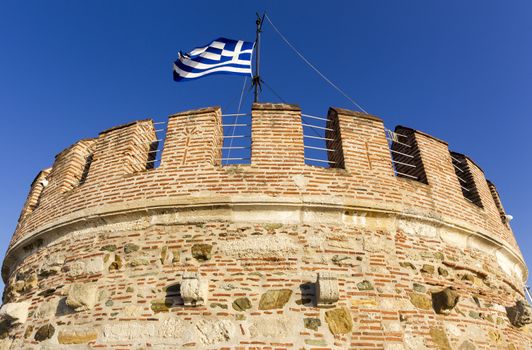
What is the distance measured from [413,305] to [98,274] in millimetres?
3688

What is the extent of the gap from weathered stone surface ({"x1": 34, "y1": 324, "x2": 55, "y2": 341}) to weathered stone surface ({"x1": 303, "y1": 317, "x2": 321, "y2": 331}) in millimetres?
2826

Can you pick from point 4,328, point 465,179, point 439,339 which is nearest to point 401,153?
point 465,179

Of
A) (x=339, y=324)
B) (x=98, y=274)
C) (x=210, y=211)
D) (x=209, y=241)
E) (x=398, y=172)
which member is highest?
(x=398, y=172)

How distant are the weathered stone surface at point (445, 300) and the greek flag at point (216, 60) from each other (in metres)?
4.81

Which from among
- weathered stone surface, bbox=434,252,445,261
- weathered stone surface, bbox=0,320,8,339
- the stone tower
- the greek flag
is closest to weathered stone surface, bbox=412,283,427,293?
the stone tower

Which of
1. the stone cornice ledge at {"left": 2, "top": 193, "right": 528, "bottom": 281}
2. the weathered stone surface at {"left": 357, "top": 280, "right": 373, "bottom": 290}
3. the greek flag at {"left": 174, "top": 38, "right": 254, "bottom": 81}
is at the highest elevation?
the greek flag at {"left": 174, "top": 38, "right": 254, "bottom": 81}

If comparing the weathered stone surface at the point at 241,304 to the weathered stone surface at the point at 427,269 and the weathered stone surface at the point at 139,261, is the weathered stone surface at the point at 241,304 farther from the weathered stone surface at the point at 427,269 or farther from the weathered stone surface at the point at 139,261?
the weathered stone surface at the point at 427,269

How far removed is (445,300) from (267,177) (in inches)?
99.8

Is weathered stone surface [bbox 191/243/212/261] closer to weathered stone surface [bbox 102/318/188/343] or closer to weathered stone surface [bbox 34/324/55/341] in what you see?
weathered stone surface [bbox 102/318/188/343]

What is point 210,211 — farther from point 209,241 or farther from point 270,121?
point 270,121

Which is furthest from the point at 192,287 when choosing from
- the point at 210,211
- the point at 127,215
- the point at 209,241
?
the point at 127,215

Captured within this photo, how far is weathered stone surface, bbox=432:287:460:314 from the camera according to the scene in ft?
14.9

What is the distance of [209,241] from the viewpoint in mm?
4762

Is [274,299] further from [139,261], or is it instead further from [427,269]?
[427,269]
